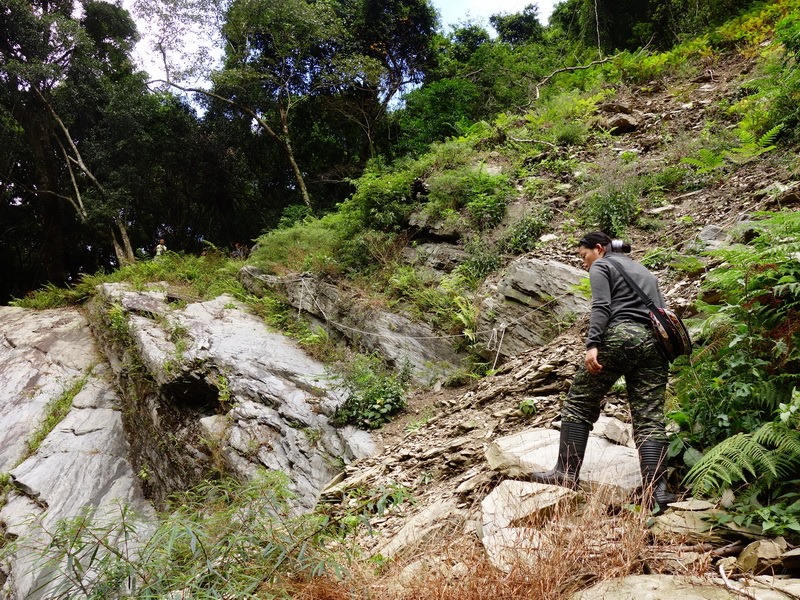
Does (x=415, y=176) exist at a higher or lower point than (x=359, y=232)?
higher

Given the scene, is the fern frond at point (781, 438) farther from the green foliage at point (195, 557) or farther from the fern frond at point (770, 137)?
the fern frond at point (770, 137)

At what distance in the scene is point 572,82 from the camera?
502 inches

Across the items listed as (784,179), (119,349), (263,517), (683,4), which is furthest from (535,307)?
(683,4)

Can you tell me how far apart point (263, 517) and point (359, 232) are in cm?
760

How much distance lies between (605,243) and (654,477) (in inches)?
68.9

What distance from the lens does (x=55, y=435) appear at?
9406 millimetres

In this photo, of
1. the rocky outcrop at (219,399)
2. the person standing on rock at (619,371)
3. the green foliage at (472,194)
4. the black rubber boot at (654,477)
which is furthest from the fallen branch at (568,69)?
the black rubber boot at (654,477)

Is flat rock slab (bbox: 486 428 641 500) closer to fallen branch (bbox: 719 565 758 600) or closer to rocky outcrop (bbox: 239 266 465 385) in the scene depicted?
fallen branch (bbox: 719 565 758 600)

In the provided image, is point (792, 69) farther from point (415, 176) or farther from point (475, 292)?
point (415, 176)

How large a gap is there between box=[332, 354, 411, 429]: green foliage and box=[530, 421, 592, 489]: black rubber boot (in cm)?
362

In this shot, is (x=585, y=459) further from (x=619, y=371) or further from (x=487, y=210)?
(x=487, y=210)

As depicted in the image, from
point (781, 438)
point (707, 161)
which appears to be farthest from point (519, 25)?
point (781, 438)

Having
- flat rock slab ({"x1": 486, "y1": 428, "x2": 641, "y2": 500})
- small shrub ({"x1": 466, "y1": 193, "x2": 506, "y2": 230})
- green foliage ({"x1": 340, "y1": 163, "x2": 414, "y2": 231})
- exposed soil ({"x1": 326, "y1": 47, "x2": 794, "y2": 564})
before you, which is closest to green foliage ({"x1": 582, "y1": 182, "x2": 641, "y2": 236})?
exposed soil ({"x1": 326, "y1": 47, "x2": 794, "y2": 564})

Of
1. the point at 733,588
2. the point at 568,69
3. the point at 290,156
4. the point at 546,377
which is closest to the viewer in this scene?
the point at 733,588
